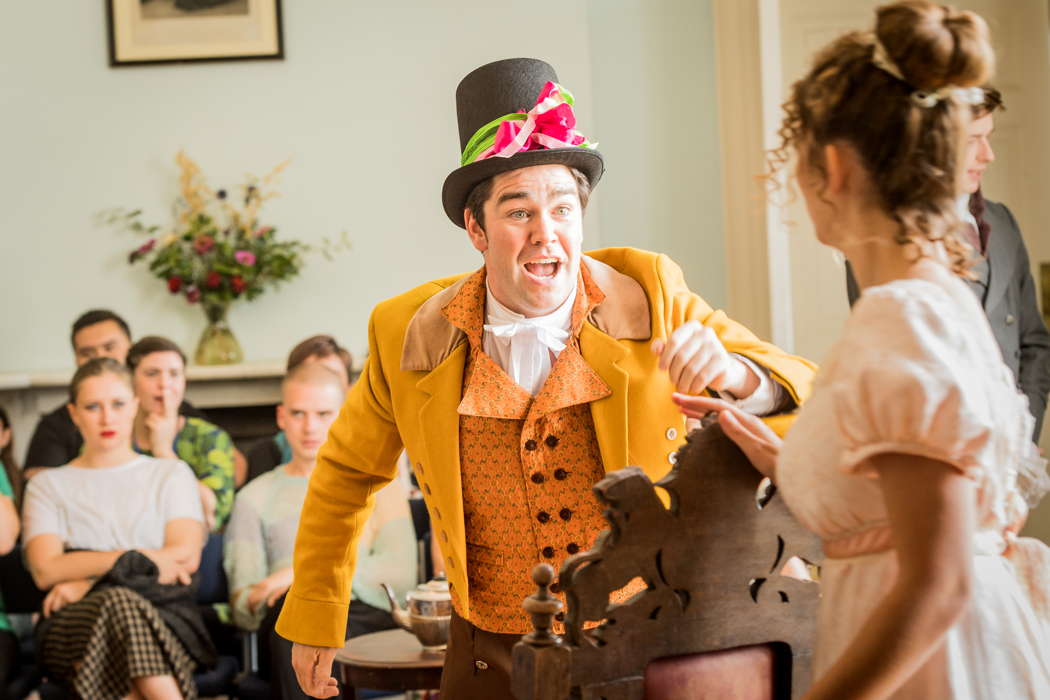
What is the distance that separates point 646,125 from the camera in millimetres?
5469

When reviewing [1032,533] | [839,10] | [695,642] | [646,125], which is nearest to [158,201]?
[646,125]

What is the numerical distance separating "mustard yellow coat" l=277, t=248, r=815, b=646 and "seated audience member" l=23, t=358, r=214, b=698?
5.91ft

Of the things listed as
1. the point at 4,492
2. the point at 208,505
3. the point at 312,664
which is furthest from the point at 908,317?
the point at 4,492

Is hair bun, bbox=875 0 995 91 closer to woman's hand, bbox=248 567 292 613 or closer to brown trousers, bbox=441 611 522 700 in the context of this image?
Answer: brown trousers, bbox=441 611 522 700

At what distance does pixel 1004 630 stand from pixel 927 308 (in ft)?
1.10

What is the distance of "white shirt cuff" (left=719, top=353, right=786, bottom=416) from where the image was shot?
148 centimetres

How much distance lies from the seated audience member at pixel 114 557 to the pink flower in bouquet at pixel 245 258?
4.21 feet

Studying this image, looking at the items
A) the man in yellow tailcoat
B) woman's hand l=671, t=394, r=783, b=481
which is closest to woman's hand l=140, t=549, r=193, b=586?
the man in yellow tailcoat

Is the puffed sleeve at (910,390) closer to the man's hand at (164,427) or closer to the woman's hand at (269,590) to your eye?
the woman's hand at (269,590)

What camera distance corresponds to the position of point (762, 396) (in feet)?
4.88

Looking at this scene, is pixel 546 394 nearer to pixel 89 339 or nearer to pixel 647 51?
pixel 89 339

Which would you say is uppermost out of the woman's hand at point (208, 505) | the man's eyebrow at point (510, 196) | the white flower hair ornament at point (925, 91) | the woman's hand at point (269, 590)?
the white flower hair ornament at point (925, 91)

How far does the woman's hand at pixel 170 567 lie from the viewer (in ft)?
12.0

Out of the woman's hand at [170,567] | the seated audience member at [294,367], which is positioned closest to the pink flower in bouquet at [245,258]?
the seated audience member at [294,367]
